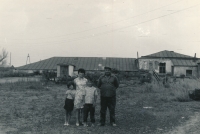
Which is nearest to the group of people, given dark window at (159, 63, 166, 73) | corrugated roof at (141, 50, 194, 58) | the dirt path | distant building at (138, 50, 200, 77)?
the dirt path

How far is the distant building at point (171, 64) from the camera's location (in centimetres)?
3512

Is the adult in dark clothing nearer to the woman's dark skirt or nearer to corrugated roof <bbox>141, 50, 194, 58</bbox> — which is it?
the woman's dark skirt

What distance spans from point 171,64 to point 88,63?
48.2 ft

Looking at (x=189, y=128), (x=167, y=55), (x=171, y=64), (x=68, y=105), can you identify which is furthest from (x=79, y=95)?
(x=167, y=55)

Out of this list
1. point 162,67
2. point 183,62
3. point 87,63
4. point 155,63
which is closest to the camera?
point 155,63

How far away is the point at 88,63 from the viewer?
43094 millimetres

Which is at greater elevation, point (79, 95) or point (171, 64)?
point (171, 64)

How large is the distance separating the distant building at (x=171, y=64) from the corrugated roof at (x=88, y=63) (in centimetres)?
575

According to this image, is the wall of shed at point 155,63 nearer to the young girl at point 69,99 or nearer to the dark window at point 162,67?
the dark window at point 162,67

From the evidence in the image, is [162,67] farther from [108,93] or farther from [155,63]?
[108,93]

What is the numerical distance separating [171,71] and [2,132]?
106ft

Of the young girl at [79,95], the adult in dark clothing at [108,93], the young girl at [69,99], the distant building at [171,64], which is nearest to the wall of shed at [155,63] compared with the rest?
the distant building at [171,64]

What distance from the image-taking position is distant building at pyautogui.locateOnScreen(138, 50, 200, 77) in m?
35.1

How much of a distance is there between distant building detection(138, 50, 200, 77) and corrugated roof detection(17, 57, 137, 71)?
5747 millimetres
